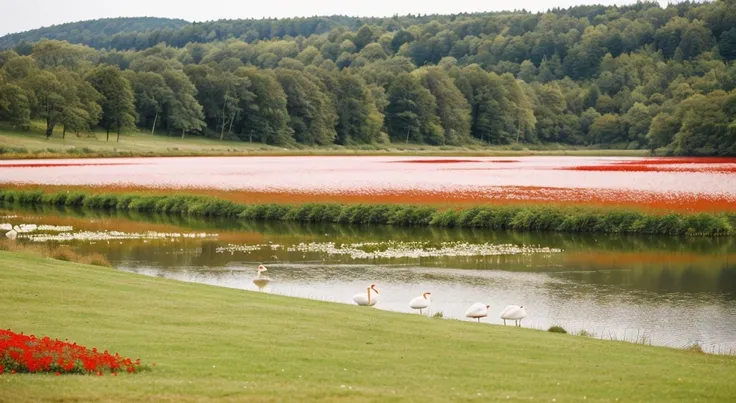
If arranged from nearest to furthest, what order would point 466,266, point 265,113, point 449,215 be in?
point 466,266, point 449,215, point 265,113

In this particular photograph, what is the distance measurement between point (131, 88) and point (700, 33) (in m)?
119

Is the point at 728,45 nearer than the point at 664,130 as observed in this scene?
No

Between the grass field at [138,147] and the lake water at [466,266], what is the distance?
49539 mm

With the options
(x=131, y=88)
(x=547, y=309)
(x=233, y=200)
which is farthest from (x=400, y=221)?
(x=131, y=88)

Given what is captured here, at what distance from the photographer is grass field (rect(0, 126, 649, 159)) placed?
3770 inches

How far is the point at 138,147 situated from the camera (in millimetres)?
108438

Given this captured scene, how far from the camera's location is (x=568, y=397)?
11.8 m

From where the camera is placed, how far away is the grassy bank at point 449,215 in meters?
41.6

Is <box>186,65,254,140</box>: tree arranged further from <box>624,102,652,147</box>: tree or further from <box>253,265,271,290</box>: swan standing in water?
<box>253,265,271,290</box>: swan standing in water

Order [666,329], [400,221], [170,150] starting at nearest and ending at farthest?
[666,329] → [400,221] → [170,150]

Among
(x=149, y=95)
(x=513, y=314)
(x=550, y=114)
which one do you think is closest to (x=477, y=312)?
(x=513, y=314)

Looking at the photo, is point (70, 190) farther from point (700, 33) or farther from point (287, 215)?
point (700, 33)

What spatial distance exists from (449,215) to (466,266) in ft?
44.1

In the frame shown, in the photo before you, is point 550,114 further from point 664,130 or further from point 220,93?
point 220,93
